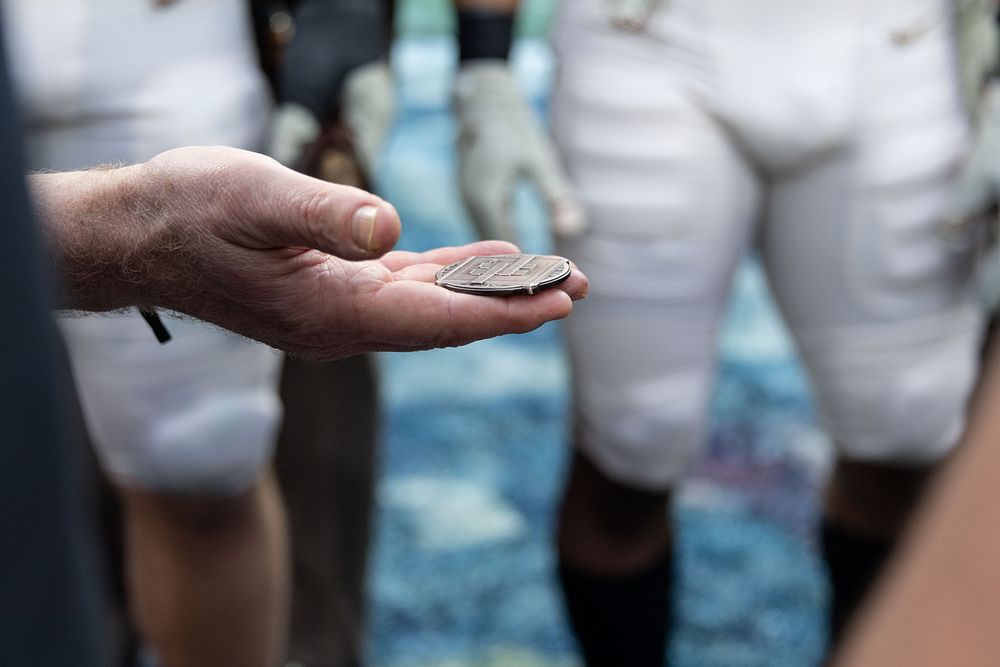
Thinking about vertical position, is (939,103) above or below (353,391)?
above

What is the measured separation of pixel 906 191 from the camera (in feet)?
3.60

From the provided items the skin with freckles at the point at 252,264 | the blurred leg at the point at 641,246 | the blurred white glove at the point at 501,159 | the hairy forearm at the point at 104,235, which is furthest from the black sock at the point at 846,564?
the hairy forearm at the point at 104,235

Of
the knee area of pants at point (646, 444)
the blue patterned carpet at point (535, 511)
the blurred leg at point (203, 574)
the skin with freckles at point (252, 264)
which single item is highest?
the skin with freckles at point (252, 264)

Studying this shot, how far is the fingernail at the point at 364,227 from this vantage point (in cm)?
57

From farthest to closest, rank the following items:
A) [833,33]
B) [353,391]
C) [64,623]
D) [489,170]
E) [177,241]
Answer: [353,391], [489,170], [833,33], [177,241], [64,623]

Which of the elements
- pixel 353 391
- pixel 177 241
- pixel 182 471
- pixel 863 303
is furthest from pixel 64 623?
pixel 353 391

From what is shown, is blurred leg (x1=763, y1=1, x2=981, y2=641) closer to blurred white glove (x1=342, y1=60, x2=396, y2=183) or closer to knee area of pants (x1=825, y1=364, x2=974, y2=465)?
knee area of pants (x1=825, y1=364, x2=974, y2=465)

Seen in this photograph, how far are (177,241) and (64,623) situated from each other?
1.22ft

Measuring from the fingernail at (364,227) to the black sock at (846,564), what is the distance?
0.89 metres

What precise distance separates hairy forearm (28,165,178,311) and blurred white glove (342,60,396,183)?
0.59 metres

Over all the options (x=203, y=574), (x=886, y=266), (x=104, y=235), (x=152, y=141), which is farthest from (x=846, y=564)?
(x=104, y=235)

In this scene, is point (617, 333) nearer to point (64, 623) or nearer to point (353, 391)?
point (353, 391)

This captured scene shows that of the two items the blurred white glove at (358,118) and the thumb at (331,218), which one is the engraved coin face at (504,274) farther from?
the blurred white glove at (358,118)

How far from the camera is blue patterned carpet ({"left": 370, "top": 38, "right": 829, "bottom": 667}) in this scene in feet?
4.99
